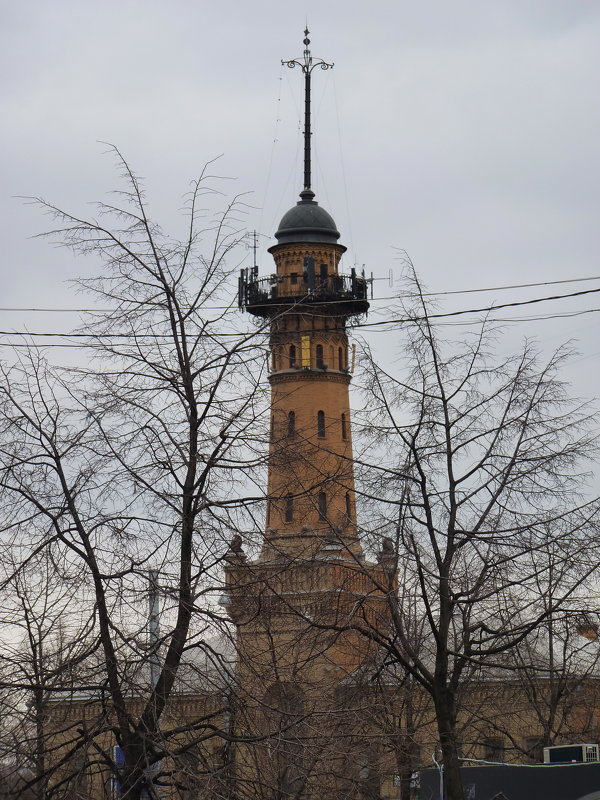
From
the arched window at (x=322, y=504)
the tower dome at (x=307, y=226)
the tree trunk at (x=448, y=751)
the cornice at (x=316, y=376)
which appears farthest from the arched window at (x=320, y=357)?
the tree trunk at (x=448, y=751)

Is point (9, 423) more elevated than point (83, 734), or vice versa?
point (9, 423)

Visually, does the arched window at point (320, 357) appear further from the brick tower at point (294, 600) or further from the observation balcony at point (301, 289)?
the brick tower at point (294, 600)

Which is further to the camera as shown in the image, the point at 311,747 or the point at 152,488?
the point at 152,488

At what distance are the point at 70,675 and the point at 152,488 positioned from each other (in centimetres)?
204

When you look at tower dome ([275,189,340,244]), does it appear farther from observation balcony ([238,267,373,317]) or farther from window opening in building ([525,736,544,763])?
window opening in building ([525,736,544,763])

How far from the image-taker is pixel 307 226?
5881 centimetres

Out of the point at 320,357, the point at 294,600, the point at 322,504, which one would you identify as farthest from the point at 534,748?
the point at 320,357

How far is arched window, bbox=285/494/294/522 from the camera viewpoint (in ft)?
47.6

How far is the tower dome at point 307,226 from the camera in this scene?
58594 millimetres

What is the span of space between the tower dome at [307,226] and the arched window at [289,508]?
1653 inches

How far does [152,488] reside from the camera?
1400 cm

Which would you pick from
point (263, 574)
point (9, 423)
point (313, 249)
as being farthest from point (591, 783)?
point (313, 249)

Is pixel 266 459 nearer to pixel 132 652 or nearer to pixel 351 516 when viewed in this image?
pixel 132 652

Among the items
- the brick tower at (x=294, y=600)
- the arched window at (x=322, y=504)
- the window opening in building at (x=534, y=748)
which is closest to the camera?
the brick tower at (x=294, y=600)
